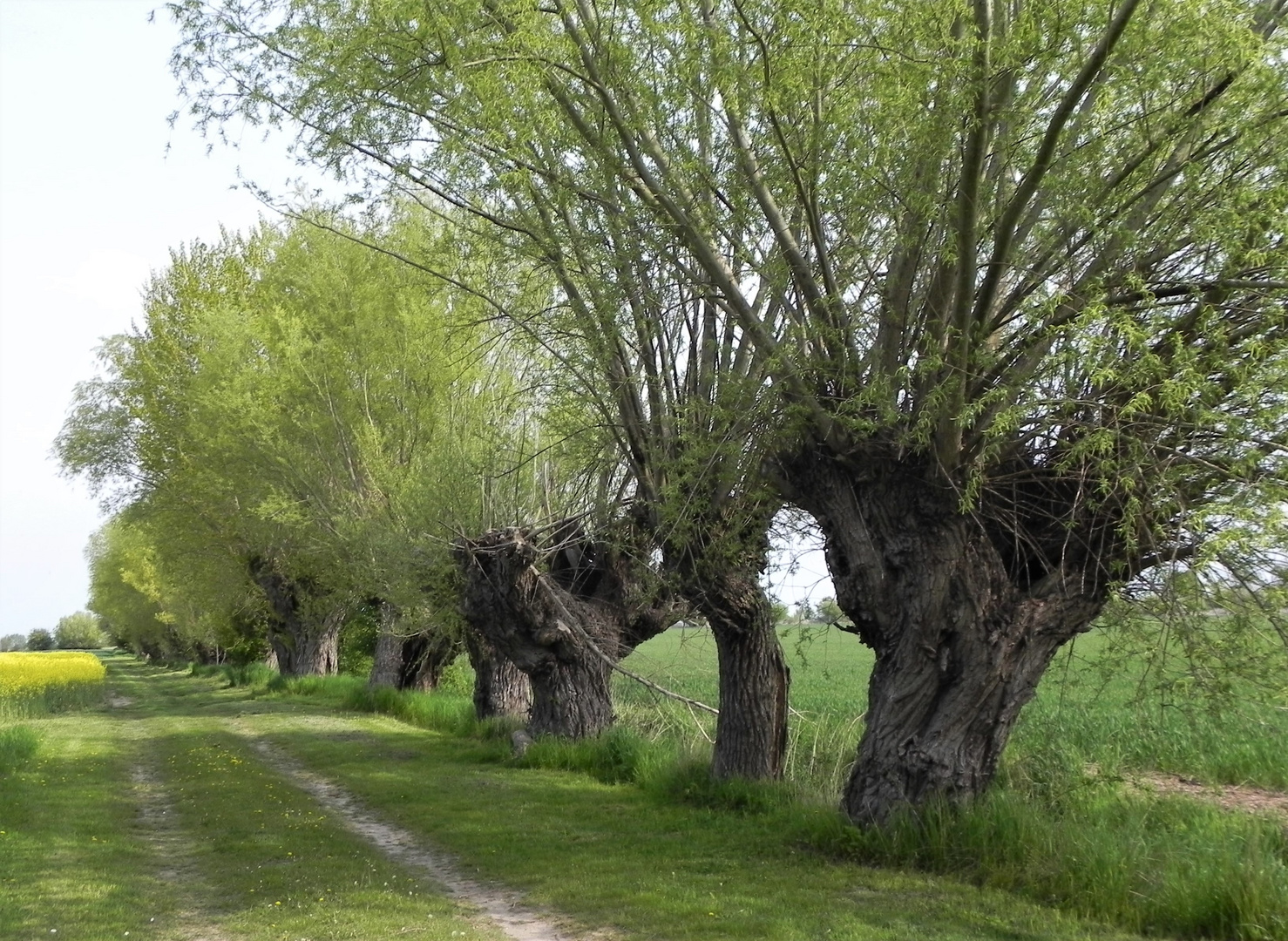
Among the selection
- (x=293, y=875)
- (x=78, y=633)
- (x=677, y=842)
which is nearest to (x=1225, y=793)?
(x=677, y=842)

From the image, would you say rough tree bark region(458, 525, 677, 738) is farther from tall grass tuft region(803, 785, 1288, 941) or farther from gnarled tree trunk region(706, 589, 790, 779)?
tall grass tuft region(803, 785, 1288, 941)

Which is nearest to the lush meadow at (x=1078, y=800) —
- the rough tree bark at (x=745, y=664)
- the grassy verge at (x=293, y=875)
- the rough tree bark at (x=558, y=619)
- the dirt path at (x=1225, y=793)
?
the dirt path at (x=1225, y=793)

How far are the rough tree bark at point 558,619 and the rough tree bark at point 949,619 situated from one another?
21.7 feet

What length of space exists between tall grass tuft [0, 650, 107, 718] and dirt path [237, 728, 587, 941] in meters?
15.6

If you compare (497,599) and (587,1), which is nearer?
(587,1)

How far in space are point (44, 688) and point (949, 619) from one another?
30.1m

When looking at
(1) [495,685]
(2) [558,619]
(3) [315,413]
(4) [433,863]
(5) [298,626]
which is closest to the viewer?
(4) [433,863]

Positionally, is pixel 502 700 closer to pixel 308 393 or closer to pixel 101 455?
pixel 308 393

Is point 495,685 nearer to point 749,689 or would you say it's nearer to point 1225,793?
point 749,689

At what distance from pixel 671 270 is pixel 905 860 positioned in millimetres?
5245

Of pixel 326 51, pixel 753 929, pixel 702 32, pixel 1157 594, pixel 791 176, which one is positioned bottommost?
pixel 753 929

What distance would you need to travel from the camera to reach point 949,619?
27.7ft

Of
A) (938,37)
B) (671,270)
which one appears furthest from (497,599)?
(938,37)

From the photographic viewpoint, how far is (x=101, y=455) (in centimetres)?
3228
